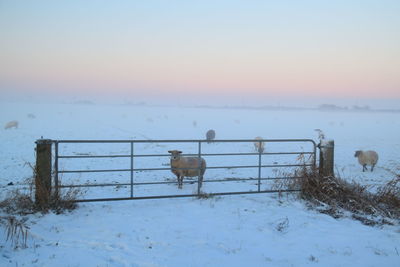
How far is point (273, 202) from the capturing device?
6.62 m

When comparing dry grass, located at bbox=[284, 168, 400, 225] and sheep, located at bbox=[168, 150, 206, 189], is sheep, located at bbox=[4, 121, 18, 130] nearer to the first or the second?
sheep, located at bbox=[168, 150, 206, 189]

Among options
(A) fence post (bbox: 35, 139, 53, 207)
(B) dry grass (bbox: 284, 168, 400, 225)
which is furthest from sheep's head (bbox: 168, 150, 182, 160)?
(A) fence post (bbox: 35, 139, 53, 207)

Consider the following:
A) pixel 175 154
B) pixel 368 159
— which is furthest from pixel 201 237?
pixel 368 159

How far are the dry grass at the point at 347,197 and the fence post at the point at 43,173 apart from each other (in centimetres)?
508

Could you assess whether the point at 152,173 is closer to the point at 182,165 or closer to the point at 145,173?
the point at 145,173

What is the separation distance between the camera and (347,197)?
6438 mm

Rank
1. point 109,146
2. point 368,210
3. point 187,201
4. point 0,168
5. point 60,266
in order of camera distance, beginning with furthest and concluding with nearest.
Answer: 1. point 109,146
2. point 0,168
3. point 187,201
4. point 368,210
5. point 60,266

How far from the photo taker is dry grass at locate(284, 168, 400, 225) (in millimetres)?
5812

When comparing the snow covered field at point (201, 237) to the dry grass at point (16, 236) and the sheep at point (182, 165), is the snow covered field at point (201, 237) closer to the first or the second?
the dry grass at point (16, 236)

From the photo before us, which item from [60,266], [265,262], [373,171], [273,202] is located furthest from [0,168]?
[373,171]

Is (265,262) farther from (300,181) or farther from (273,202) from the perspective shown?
(300,181)

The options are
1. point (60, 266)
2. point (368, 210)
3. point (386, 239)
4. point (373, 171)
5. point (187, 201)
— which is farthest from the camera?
point (373, 171)

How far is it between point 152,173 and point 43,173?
438 cm

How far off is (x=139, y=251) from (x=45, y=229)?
1.70m
